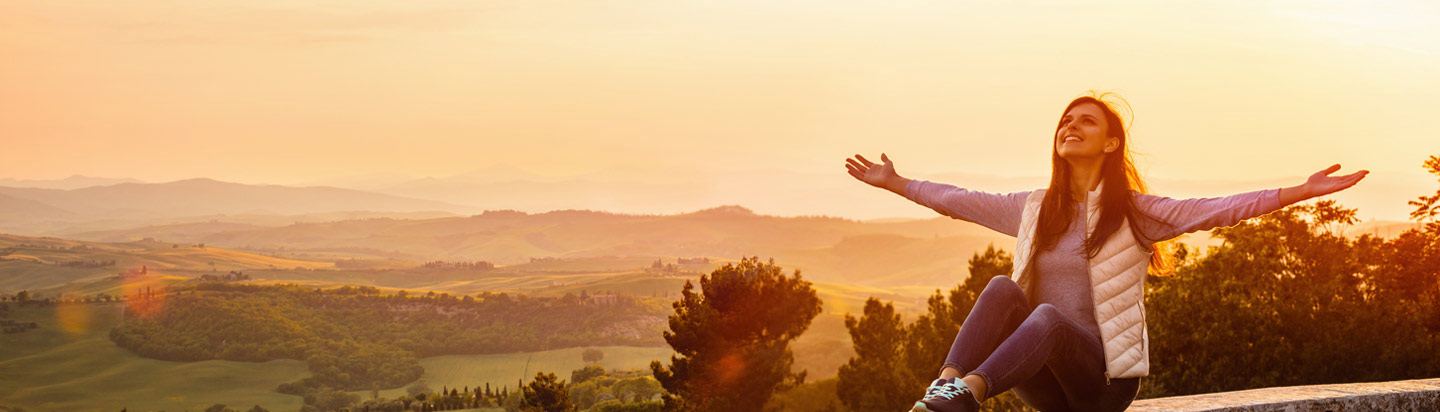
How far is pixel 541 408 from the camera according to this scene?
51.4 metres

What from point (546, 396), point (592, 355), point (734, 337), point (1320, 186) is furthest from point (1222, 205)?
point (592, 355)

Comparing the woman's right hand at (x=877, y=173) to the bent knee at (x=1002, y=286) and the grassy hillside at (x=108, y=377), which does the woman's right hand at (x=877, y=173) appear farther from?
the grassy hillside at (x=108, y=377)

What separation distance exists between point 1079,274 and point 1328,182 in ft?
3.63

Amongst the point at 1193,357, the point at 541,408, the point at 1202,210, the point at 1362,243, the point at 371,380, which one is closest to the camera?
the point at 1202,210

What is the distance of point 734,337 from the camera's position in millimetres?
37562

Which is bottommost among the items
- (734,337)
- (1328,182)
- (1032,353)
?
(734,337)

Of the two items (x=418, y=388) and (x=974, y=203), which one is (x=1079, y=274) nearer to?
(x=974, y=203)

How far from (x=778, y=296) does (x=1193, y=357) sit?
75.8ft

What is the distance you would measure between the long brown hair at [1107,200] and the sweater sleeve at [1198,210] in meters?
0.04

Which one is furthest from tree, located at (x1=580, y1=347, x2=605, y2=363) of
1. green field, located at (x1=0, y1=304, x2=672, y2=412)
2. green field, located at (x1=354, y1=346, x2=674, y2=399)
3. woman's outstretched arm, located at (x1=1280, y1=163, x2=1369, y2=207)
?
woman's outstretched arm, located at (x1=1280, y1=163, x2=1369, y2=207)

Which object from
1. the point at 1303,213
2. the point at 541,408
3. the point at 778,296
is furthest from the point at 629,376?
the point at 1303,213

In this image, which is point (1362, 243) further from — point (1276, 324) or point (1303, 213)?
point (1276, 324)

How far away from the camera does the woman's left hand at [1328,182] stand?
14.1ft

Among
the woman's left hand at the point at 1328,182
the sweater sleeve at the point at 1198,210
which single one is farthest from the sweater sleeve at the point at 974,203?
the woman's left hand at the point at 1328,182
